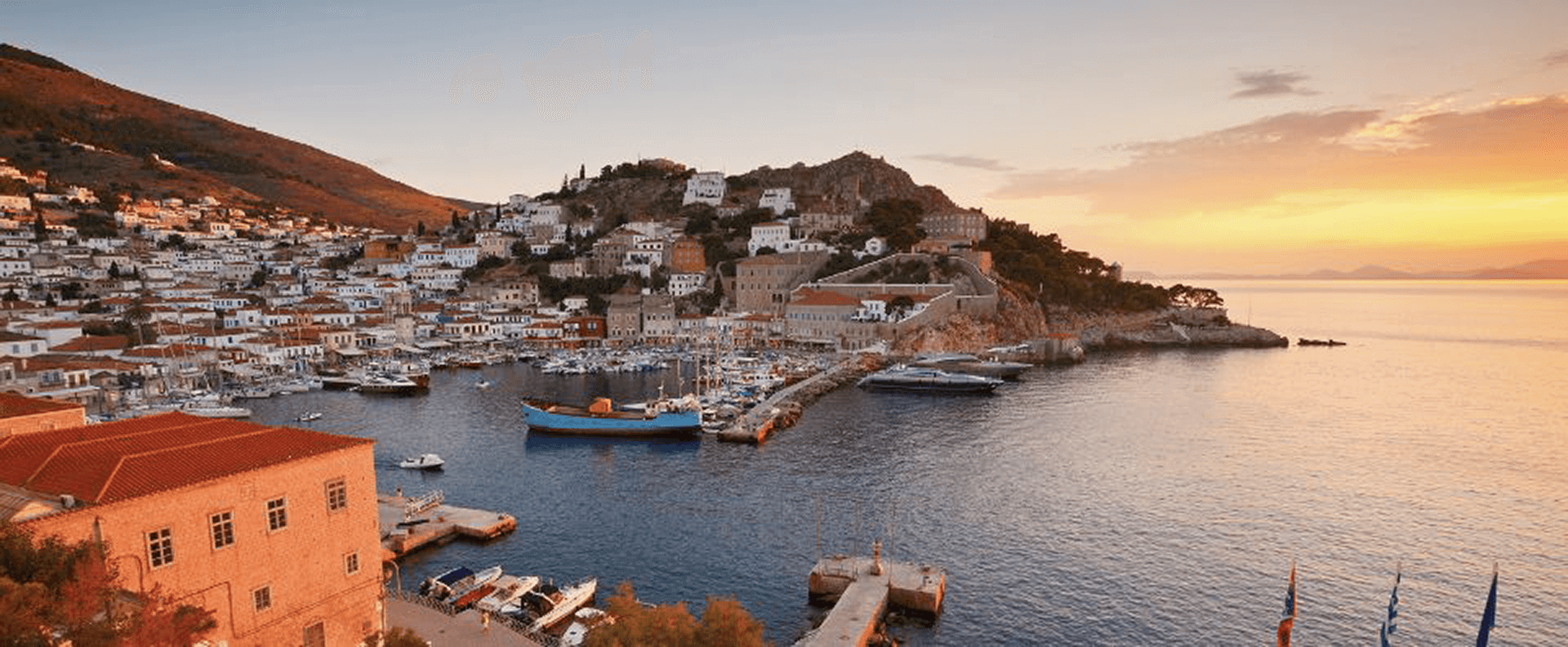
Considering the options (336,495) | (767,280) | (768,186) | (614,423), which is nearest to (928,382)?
(614,423)

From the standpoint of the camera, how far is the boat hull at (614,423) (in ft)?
127

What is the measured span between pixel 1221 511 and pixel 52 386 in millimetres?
56101

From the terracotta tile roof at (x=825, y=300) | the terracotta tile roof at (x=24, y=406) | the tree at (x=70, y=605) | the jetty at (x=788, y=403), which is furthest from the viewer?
the terracotta tile roof at (x=825, y=300)

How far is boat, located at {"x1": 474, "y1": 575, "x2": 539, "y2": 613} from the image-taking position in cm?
1883

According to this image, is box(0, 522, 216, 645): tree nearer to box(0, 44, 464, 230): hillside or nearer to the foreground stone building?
the foreground stone building

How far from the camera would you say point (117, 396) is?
43312 mm

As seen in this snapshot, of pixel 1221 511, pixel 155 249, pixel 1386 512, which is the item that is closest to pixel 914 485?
pixel 1221 511

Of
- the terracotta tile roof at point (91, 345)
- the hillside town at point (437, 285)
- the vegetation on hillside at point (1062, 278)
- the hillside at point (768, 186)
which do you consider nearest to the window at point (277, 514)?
the hillside town at point (437, 285)

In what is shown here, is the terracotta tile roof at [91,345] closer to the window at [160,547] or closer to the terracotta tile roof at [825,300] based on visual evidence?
the window at [160,547]

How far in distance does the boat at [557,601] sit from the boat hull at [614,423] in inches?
726

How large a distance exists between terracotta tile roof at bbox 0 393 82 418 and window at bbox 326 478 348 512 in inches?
235

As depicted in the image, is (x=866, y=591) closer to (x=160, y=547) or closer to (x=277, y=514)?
(x=277, y=514)

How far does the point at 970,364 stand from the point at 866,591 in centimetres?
4411

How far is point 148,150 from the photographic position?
158 metres
